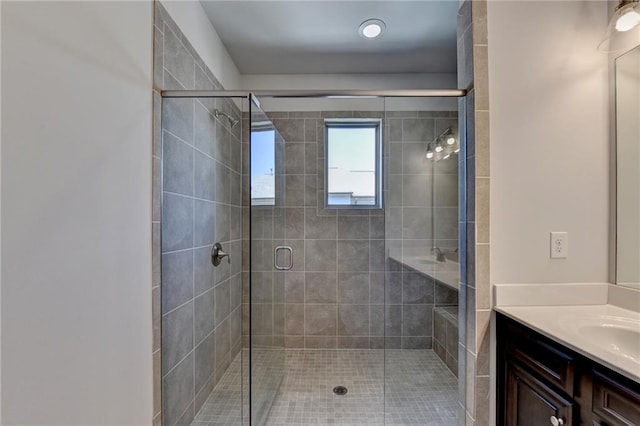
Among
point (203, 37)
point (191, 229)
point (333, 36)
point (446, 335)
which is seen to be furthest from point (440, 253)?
point (203, 37)

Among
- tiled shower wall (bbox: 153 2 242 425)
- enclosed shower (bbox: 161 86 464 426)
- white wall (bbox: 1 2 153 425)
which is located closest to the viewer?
white wall (bbox: 1 2 153 425)

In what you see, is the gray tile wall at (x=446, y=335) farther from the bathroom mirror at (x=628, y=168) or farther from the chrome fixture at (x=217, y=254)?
the chrome fixture at (x=217, y=254)

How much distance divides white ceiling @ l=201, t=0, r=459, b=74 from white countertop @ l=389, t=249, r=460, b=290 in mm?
1665

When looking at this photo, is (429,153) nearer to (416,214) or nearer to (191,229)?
(416,214)

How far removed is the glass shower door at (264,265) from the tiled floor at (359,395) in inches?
3.6

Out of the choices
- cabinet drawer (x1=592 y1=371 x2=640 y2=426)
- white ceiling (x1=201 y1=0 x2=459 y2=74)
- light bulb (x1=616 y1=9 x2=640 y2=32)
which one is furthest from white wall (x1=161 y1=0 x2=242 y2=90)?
cabinet drawer (x1=592 y1=371 x2=640 y2=426)

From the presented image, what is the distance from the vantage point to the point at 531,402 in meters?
1.07

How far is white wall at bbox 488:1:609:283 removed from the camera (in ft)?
4.17

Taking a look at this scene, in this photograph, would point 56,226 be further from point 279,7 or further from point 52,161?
point 279,7

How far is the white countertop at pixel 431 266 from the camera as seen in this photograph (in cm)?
163

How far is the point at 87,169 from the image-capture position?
0.91 meters

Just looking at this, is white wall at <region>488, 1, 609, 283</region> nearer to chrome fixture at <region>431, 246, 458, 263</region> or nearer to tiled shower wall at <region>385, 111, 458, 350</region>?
tiled shower wall at <region>385, 111, 458, 350</region>

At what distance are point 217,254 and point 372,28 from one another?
1.94 metres

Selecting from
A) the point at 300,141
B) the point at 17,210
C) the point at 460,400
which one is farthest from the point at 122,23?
the point at 460,400
